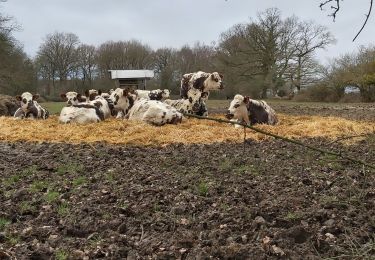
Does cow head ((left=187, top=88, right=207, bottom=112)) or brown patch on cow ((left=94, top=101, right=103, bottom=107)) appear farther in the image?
cow head ((left=187, top=88, right=207, bottom=112))

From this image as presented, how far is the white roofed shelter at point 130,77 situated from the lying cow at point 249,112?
3017 centimetres

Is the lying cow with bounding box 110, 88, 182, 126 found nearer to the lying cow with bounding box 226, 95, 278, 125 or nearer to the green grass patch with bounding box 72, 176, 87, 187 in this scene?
the lying cow with bounding box 226, 95, 278, 125

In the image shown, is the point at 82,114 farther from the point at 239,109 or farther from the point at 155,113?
the point at 239,109

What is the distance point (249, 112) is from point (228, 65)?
29.4m

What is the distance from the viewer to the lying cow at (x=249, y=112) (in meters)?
11.6

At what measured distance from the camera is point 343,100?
33781 mm

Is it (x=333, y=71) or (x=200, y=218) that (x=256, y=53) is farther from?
(x=200, y=218)

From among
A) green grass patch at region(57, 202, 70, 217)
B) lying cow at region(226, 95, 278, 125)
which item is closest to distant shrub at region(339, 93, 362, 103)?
lying cow at region(226, 95, 278, 125)

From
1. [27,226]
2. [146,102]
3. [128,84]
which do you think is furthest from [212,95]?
[27,226]

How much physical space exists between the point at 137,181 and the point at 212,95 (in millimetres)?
35884

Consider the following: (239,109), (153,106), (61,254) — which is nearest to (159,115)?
(153,106)

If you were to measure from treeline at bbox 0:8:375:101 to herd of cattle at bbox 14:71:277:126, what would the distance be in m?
20.5

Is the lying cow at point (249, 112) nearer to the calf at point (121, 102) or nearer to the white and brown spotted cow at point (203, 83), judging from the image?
the white and brown spotted cow at point (203, 83)

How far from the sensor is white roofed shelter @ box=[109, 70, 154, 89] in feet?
138
